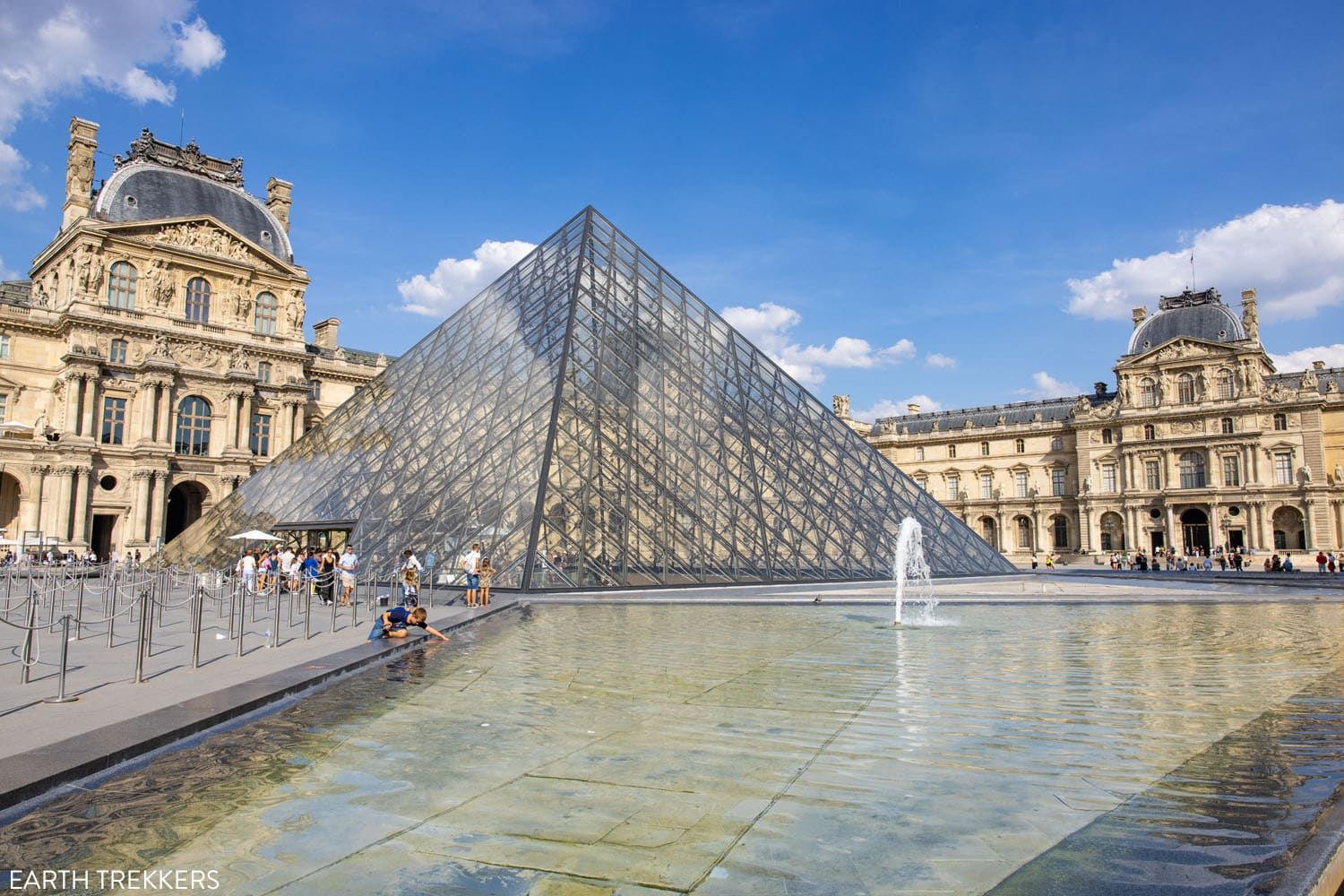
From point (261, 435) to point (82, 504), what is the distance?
8.84 metres

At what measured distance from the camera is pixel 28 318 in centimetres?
3672

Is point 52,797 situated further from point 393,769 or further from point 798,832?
point 798,832

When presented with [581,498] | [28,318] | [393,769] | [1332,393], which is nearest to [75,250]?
[28,318]

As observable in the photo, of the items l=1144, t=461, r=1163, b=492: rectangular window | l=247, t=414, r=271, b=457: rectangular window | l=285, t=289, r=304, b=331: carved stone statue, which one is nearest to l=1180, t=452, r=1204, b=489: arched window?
l=1144, t=461, r=1163, b=492: rectangular window

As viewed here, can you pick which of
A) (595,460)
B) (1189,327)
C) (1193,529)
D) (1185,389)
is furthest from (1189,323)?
(595,460)

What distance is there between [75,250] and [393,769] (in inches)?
1666

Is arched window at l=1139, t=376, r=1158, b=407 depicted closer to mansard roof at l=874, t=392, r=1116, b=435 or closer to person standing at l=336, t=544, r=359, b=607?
mansard roof at l=874, t=392, r=1116, b=435

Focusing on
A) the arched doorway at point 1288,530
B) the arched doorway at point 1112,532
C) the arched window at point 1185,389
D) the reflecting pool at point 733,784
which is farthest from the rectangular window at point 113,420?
the arched doorway at point 1288,530

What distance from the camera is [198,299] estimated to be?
40688 mm

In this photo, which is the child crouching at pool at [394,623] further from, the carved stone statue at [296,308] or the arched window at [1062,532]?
the arched window at [1062,532]

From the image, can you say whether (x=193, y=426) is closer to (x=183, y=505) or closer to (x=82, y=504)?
(x=183, y=505)

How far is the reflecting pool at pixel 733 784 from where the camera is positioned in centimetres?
305

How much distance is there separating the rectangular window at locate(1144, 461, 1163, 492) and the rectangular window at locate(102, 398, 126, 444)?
2240 inches

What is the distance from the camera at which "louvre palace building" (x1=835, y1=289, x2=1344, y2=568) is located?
158 feet
